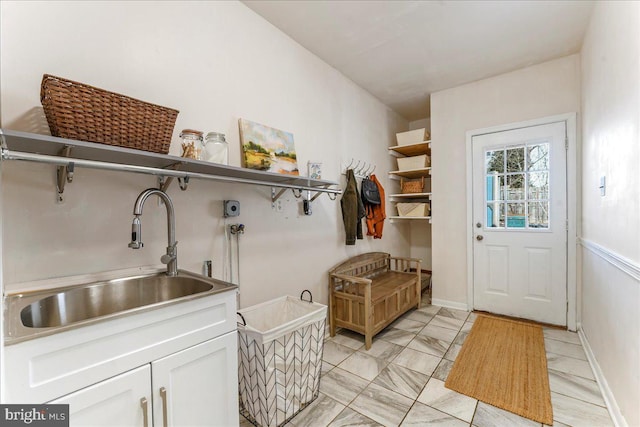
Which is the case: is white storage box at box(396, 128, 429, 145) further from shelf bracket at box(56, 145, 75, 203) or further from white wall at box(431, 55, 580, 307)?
shelf bracket at box(56, 145, 75, 203)

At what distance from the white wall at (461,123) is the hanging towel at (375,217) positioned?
27.2 inches

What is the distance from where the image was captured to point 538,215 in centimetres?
287

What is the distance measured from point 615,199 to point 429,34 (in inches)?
70.0

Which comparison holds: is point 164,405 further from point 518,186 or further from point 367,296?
point 518,186

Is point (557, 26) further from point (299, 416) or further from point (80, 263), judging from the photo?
point (80, 263)


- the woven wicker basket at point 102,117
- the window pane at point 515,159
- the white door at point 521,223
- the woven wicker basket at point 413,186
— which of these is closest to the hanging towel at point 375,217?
the woven wicker basket at point 413,186

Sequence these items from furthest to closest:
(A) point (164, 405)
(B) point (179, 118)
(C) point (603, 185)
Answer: (C) point (603, 185) < (B) point (179, 118) < (A) point (164, 405)

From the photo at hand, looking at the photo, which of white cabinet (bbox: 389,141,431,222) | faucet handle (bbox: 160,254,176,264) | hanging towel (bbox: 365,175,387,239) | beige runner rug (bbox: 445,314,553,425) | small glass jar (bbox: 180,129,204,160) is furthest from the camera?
white cabinet (bbox: 389,141,431,222)

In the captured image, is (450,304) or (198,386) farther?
(450,304)

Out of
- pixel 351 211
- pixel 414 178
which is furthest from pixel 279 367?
pixel 414 178

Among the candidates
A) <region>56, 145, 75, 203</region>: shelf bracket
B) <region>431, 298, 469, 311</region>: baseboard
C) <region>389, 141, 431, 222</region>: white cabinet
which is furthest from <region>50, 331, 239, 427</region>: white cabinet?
<region>389, 141, 431, 222</region>: white cabinet

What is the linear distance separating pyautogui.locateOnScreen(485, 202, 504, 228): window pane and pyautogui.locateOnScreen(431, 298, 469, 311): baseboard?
984 mm

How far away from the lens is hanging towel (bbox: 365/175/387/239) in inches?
125

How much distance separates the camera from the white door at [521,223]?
109 inches
